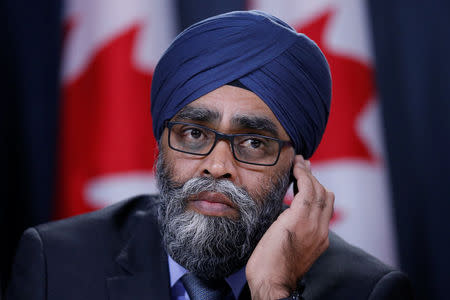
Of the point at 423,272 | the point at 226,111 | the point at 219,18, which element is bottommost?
the point at 423,272

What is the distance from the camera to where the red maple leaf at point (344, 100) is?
265 cm

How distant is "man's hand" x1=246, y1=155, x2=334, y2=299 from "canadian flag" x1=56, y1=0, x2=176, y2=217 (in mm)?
1123

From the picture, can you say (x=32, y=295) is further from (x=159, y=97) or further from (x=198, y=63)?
(x=198, y=63)

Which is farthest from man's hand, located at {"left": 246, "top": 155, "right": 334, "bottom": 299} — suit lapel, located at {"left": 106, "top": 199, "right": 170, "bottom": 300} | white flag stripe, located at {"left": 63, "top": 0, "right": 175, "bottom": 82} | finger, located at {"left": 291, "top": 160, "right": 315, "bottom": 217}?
white flag stripe, located at {"left": 63, "top": 0, "right": 175, "bottom": 82}

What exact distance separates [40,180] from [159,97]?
1.50 metres

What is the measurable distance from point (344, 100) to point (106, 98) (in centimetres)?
118

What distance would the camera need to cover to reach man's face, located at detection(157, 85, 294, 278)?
1.62 metres

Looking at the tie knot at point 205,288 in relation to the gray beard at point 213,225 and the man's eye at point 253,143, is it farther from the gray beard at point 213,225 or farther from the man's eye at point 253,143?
the man's eye at point 253,143

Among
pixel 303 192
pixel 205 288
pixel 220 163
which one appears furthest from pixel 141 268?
pixel 303 192

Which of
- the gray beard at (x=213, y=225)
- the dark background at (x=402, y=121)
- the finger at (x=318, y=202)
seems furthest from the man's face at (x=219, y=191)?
the dark background at (x=402, y=121)

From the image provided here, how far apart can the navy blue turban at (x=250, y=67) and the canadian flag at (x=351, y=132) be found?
2.92ft

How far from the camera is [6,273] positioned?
9.80ft

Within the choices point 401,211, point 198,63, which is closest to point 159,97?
point 198,63

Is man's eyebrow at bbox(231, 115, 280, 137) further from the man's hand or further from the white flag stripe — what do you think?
the white flag stripe
